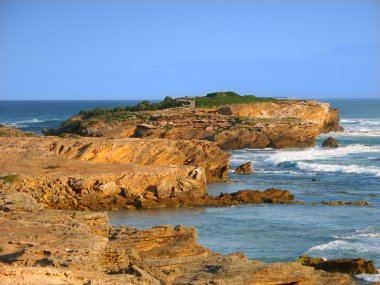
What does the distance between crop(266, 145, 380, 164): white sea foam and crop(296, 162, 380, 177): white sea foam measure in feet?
10.5

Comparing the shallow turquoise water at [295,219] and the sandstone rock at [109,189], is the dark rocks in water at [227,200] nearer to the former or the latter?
the shallow turquoise water at [295,219]

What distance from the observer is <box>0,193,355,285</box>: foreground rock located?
43.0ft

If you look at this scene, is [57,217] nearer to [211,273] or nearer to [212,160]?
[211,273]

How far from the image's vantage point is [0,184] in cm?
2831

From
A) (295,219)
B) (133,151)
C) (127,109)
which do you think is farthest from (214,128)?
(295,219)

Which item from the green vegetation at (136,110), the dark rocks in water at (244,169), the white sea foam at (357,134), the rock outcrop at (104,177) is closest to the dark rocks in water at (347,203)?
the rock outcrop at (104,177)

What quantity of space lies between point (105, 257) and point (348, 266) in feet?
31.1

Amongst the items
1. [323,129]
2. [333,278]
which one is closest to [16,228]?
[333,278]

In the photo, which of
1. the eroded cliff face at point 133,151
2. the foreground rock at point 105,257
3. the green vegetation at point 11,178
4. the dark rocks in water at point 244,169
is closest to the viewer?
the foreground rock at point 105,257

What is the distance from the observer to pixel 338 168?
168 feet

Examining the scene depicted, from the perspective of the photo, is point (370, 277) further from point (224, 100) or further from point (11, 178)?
point (224, 100)

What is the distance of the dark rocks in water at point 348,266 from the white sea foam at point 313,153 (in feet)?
113

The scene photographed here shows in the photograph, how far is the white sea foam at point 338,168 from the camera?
1950 inches

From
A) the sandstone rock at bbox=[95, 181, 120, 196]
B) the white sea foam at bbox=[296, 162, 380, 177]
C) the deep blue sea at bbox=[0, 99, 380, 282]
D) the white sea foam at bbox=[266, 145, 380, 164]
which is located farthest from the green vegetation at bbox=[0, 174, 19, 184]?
the white sea foam at bbox=[266, 145, 380, 164]
